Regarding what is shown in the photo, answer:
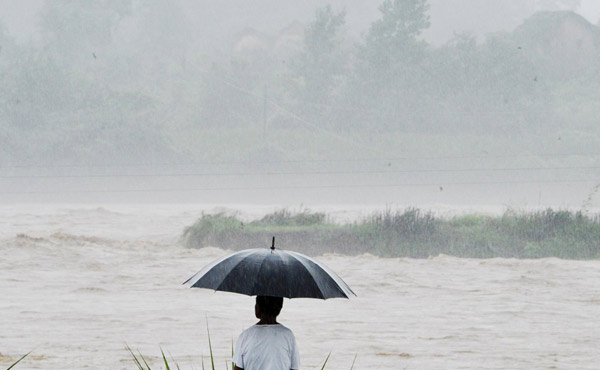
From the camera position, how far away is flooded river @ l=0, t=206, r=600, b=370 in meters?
12.3

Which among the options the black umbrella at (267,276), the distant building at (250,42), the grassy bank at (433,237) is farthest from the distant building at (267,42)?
the black umbrella at (267,276)

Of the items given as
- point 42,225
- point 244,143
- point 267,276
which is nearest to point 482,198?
point 244,143

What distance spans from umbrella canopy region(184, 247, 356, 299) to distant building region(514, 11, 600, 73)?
→ 73118 mm

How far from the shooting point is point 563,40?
8075 centimetres

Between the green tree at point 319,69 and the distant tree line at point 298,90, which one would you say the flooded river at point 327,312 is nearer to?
the distant tree line at point 298,90

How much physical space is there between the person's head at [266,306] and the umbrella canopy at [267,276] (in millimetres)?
48

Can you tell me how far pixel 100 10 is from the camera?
7838cm

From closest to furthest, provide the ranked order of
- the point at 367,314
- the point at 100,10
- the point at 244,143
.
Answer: the point at 367,314 < the point at 244,143 < the point at 100,10

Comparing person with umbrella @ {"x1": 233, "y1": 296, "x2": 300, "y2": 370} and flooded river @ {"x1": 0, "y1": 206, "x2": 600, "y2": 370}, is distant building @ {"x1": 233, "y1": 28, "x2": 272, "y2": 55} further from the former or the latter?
person with umbrella @ {"x1": 233, "y1": 296, "x2": 300, "y2": 370}

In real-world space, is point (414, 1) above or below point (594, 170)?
above

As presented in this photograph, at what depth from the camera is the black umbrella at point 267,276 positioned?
18.1 ft

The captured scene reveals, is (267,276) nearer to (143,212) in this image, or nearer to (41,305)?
(41,305)

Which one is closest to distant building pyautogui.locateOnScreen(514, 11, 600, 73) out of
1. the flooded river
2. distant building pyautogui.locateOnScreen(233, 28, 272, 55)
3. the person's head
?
distant building pyautogui.locateOnScreen(233, 28, 272, 55)

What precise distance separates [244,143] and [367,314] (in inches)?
1921
